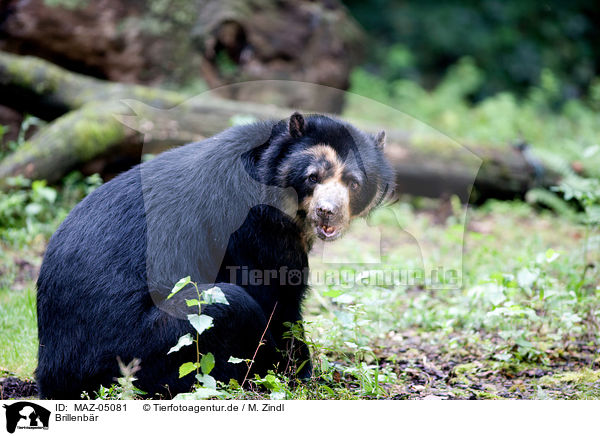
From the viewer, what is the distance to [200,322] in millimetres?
3715

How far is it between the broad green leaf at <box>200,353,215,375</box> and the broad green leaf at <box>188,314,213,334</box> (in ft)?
0.95

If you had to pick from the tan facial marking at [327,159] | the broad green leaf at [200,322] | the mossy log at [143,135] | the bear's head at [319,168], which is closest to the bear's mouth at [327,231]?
the bear's head at [319,168]

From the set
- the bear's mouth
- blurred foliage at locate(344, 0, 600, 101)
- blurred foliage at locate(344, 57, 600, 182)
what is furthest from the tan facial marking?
blurred foliage at locate(344, 0, 600, 101)

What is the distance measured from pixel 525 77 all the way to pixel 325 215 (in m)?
13.7

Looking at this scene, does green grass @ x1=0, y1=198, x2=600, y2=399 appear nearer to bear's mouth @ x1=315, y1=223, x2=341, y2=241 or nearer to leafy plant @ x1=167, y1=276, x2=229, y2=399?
leafy plant @ x1=167, y1=276, x2=229, y2=399

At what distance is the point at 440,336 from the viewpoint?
5809mm

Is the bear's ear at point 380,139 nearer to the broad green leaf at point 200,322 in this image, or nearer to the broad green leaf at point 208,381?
the broad green leaf at point 200,322

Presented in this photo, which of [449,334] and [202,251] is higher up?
[202,251]

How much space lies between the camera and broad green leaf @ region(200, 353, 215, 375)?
393 centimetres
